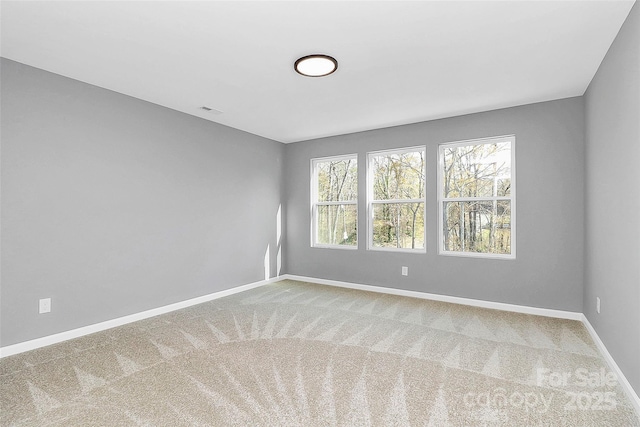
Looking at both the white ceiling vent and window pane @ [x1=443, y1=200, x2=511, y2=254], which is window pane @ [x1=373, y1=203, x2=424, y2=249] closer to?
window pane @ [x1=443, y1=200, x2=511, y2=254]

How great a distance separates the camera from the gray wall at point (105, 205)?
275cm

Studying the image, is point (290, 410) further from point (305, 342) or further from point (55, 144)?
point (55, 144)

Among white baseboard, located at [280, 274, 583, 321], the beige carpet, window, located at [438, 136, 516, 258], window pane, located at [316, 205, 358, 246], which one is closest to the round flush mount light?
window, located at [438, 136, 516, 258]

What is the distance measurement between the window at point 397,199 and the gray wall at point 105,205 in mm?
2073

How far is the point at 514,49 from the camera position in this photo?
8.36 feet

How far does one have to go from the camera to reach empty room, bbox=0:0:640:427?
6.75 feet

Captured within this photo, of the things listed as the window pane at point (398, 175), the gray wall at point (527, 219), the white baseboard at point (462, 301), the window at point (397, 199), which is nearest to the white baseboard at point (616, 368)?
the white baseboard at point (462, 301)

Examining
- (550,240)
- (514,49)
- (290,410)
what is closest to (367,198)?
(550,240)

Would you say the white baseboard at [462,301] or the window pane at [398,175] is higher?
the window pane at [398,175]

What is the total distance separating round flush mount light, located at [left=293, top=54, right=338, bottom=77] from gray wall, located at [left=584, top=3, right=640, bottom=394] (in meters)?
2.00

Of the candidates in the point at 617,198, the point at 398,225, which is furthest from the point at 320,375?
the point at 398,225

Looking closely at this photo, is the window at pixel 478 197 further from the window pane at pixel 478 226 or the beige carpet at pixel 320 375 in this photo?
the beige carpet at pixel 320 375

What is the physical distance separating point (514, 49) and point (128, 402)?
3.74 m

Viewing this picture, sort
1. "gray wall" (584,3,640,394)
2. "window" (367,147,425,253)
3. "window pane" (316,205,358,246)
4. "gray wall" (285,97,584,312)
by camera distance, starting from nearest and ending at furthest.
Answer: "gray wall" (584,3,640,394) → "gray wall" (285,97,584,312) → "window" (367,147,425,253) → "window pane" (316,205,358,246)
